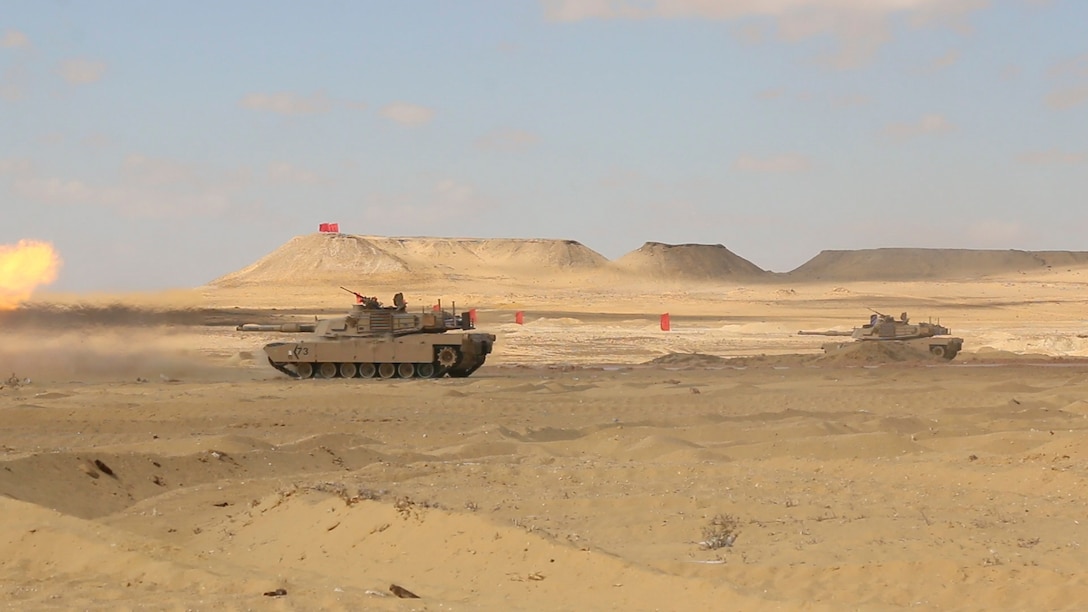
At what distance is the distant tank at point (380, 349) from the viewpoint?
34031mm

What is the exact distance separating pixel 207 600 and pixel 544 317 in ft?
227

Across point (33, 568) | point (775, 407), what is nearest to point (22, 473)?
point (33, 568)

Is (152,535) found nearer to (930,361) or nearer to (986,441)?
(986,441)

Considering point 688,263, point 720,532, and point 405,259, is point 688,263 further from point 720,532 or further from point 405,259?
point 720,532

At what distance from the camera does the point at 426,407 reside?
26.3 meters

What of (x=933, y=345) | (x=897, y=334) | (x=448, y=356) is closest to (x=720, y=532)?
(x=448, y=356)

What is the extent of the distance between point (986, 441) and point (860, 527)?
6863mm

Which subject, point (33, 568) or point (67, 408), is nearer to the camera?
point (33, 568)

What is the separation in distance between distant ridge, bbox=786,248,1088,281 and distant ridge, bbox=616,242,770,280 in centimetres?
626

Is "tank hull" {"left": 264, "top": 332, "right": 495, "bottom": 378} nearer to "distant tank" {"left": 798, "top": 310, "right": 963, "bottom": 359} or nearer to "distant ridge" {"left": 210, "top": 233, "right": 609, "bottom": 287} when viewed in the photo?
"distant tank" {"left": 798, "top": 310, "right": 963, "bottom": 359}

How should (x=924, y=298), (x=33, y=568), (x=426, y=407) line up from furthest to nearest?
1. (x=924, y=298)
2. (x=426, y=407)
3. (x=33, y=568)

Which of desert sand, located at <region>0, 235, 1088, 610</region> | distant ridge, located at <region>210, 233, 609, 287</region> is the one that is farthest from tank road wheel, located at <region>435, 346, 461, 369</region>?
distant ridge, located at <region>210, 233, 609, 287</region>

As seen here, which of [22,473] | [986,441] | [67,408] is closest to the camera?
[22,473]

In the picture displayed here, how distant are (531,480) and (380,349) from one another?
1816 centimetres
